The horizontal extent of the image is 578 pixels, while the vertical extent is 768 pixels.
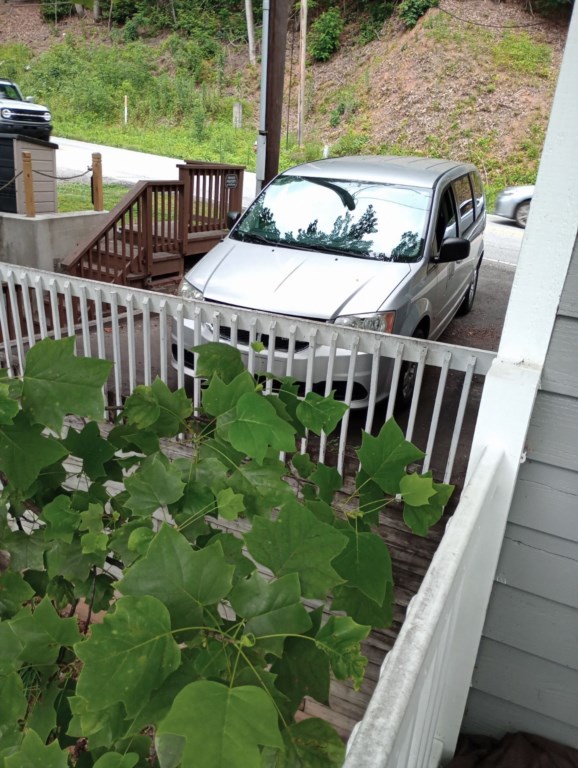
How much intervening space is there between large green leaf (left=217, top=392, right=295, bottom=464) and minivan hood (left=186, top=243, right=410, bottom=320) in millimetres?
3077

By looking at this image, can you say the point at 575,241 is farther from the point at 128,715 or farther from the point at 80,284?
the point at 80,284

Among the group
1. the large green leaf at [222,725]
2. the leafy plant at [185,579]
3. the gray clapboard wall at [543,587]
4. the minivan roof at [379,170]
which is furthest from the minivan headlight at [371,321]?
the large green leaf at [222,725]

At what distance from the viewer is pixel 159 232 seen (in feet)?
27.1

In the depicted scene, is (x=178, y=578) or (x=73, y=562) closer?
(x=178, y=578)

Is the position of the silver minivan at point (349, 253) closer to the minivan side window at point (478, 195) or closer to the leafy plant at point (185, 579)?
the minivan side window at point (478, 195)

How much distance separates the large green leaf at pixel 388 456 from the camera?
1.08 metres

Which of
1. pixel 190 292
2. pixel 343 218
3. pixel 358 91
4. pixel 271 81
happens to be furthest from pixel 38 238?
pixel 358 91

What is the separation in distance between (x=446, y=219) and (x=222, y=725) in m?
5.29

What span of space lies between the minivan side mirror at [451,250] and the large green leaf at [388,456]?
157 inches

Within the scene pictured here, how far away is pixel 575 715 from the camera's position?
216 cm

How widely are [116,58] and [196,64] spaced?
4131mm

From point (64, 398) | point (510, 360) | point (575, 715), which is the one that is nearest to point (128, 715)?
point (64, 398)

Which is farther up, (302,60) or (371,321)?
(302,60)

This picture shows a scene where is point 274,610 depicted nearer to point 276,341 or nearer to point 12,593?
point 12,593
